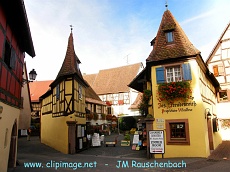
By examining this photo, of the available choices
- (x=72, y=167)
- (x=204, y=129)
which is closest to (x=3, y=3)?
(x=72, y=167)

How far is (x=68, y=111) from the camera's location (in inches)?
646

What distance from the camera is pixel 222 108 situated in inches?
850

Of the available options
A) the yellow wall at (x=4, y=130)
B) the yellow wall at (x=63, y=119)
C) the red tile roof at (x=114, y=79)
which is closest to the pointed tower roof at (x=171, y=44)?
the yellow wall at (x=63, y=119)

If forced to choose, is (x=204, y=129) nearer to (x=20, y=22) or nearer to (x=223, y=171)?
(x=223, y=171)

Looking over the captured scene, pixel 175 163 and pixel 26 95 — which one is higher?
pixel 26 95

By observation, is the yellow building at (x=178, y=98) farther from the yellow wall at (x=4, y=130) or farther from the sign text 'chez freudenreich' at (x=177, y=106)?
the yellow wall at (x=4, y=130)

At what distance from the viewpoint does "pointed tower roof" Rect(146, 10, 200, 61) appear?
13.1 meters

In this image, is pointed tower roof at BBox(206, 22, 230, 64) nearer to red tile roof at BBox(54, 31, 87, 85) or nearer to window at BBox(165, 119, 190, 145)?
window at BBox(165, 119, 190, 145)

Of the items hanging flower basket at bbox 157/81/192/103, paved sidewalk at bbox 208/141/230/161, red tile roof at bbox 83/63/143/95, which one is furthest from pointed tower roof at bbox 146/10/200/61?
red tile roof at bbox 83/63/143/95

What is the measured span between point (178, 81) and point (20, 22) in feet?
29.7

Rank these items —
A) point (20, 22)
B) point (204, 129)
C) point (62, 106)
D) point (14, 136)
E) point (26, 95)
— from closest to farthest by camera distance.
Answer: point (20, 22) → point (14, 136) → point (204, 129) → point (62, 106) → point (26, 95)

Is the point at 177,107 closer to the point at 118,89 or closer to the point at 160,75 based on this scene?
the point at 160,75

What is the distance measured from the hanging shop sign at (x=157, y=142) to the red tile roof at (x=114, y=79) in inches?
1075

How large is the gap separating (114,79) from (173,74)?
3001 centimetres
